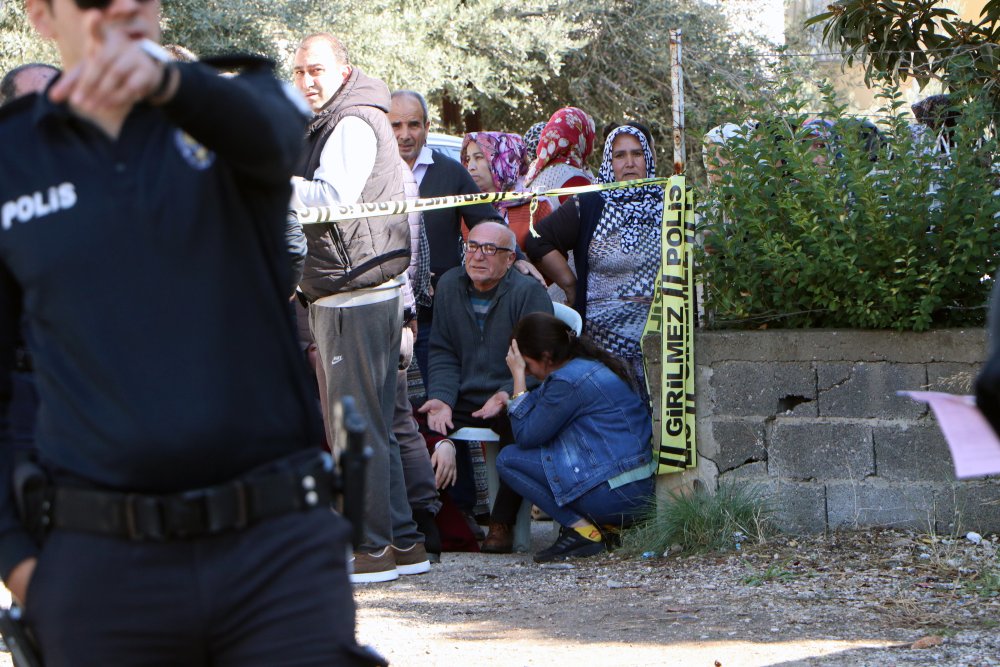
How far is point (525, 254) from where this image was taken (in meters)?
7.78

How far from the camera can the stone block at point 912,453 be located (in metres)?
5.98

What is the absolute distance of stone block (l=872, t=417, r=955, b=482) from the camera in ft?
19.6

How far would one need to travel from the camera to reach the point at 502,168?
8.80 m

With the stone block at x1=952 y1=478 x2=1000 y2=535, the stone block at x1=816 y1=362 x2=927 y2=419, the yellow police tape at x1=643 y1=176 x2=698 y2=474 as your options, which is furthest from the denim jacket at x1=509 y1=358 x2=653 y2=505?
the stone block at x1=952 y1=478 x2=1000 y2=535

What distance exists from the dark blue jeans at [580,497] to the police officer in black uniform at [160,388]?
454 centimetres

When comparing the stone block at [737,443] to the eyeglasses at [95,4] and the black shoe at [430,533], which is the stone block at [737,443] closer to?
the black shoe at [430,533]

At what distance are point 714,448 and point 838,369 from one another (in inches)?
27.2

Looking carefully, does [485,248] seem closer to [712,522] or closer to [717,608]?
[712,522]

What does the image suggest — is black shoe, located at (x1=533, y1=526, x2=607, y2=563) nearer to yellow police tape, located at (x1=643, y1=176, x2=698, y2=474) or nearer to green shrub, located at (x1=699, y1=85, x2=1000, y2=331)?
yellow police tape, located at (x1=643, y1=176, x2=698, y2=474)

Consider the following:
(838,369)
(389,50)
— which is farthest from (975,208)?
(389,50)

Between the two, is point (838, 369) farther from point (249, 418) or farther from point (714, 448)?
point (249, 418)

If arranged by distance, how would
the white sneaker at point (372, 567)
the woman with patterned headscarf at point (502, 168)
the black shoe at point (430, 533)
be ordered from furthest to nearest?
the woman with patterned headscarf at point (502, 168) → the black shoe at point (430, 533) → the white sneaker at point (372, 567)

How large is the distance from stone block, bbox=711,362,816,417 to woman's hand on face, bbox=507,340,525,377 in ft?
3.13

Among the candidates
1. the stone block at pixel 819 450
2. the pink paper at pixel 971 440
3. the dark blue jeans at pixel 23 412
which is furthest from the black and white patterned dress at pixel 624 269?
the pink paper at pixel 971 440
